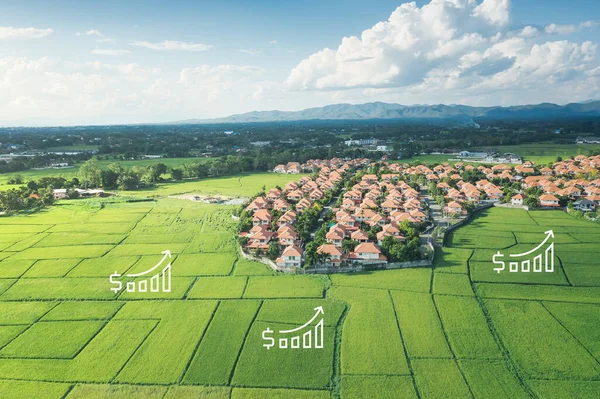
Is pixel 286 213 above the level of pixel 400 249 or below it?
above

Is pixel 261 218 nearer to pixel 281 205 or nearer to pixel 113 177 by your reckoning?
pixel 281 205

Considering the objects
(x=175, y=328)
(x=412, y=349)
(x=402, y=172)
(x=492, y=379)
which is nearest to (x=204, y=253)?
(x=175, y=328)

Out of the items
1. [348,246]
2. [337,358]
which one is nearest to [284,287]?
[348,246]

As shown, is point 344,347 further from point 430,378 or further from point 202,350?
point 202,350

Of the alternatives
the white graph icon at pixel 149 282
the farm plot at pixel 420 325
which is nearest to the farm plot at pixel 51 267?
the white graph icon at pixel 149 282

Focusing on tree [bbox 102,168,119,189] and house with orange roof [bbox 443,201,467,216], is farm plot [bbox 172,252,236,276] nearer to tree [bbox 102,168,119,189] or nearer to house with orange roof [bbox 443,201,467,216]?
house with orange roof [bbox 443,201,467,216]

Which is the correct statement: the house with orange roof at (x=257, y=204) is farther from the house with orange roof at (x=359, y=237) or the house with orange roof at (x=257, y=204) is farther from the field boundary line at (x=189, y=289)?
the field boundary line at (x=189, y=289)
